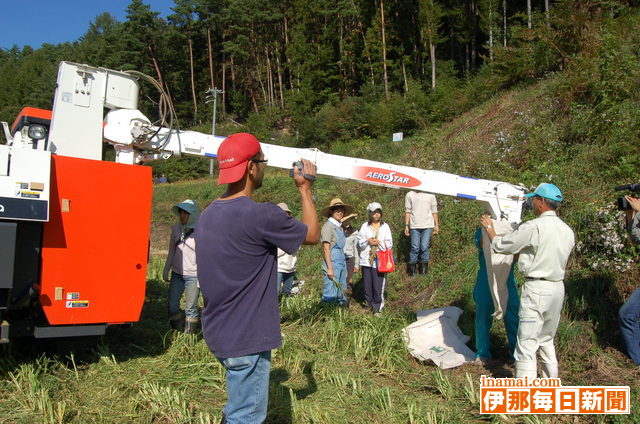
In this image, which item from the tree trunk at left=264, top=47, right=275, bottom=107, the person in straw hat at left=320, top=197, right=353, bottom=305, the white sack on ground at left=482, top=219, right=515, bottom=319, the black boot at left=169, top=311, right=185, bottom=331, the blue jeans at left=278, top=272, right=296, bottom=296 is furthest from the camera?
the tree trunk at left=264, top=47, right=275, bottom=107

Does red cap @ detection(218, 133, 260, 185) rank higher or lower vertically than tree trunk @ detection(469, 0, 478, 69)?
lower

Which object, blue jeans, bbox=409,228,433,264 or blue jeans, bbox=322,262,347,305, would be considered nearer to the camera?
blue jeans, bbox=322,262,347,305

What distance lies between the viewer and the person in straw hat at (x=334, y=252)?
7793mm

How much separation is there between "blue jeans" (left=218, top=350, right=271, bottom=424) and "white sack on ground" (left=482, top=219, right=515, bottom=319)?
11.0 ft

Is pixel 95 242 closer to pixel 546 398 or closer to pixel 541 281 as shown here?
pixel 541 281

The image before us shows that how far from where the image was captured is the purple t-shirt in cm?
268

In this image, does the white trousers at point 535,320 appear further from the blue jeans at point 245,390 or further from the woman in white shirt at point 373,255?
the woman in white shirt at point 373,255

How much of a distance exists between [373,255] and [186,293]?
2952 mm

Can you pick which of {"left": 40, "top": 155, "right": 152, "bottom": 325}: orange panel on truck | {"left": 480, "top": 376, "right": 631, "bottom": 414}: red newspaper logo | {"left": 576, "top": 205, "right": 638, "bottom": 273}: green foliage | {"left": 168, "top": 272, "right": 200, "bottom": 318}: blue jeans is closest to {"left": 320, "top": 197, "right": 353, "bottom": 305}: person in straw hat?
{"left": 168, "top": 272, "right": 200, "bottom": 318}: blue jeans

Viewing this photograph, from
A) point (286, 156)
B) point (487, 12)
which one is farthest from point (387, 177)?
point (487, 12)

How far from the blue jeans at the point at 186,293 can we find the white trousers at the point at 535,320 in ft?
12.5

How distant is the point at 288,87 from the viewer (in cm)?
5084

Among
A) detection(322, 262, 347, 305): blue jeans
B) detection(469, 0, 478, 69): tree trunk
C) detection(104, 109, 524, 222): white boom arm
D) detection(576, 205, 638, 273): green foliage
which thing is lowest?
detection(322, 262, 347, 305): blue jeans

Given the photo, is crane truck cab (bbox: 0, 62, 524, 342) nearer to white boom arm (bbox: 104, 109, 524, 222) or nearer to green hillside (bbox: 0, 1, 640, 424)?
white boom arm (bbox: 104, 109, 524, 222)
